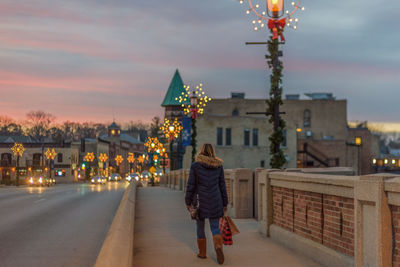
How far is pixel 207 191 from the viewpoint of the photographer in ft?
32.0

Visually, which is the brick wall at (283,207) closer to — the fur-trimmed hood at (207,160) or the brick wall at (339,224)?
the brick wall at (339,224)

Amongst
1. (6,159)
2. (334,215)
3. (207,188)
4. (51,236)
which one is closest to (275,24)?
→ (51,236)

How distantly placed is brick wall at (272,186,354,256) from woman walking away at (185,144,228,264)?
151 centimetres

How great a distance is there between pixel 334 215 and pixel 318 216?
2.51 feet

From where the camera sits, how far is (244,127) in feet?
247

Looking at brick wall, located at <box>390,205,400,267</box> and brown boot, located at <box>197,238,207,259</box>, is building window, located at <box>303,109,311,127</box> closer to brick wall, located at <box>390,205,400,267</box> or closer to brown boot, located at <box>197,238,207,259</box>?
brown boot, located at <box>197,238,207,259</box>

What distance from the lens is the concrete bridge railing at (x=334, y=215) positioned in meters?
6.99

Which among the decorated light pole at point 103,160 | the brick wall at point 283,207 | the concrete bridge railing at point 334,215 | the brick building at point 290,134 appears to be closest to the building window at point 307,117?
the brick building at point 290,134

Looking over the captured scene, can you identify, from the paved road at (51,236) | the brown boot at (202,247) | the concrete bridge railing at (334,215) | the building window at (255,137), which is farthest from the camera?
the building window at (255,137)

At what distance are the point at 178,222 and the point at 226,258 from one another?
6.86m

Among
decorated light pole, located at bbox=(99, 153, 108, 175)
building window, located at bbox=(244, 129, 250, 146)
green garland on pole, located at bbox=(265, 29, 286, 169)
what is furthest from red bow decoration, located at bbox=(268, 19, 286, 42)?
decorated light pole, located at bbox=(99, 153, 108, 175)

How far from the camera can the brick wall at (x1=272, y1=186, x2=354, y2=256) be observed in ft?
27.7

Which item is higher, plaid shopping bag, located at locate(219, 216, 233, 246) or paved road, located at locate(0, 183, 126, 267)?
plaid shopping bag, located at locate(219, 216, 233, 246)

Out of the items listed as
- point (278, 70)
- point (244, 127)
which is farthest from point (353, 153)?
point (278, 70)
